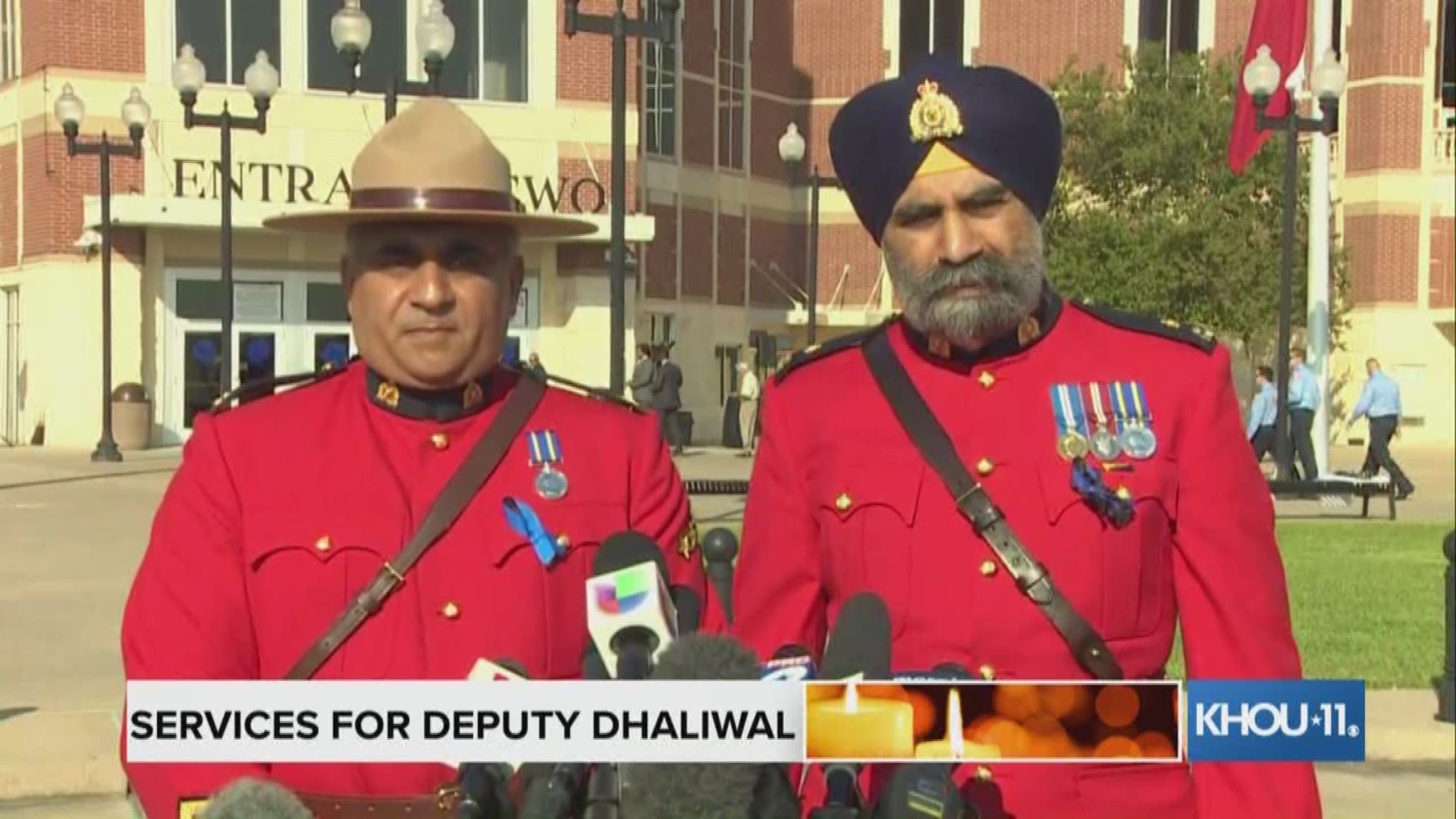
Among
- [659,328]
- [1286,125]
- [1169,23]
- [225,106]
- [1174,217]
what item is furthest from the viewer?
[659,328]

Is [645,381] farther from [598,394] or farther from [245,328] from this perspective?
[598,394]

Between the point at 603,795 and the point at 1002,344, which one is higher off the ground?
the point at 1002,344

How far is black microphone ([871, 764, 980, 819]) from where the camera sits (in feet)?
6.68

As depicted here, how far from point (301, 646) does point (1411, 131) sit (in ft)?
105

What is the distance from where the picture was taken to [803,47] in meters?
20.5

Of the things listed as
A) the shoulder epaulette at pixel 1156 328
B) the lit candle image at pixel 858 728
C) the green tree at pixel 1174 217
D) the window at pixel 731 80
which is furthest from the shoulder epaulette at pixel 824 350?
the green tree at pixel 1174 217

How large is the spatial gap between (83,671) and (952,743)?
Result: 8.17 metres

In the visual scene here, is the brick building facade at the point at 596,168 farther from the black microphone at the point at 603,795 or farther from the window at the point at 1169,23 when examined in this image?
the black microphone at the point at 603,795

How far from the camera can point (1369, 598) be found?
39.3 ft

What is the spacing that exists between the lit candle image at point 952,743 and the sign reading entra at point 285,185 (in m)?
23.8

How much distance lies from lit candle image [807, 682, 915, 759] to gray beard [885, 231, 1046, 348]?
0.77 metres

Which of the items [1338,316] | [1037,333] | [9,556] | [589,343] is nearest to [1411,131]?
[1338,316]

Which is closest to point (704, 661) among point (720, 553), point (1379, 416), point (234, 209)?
point (720, 553)

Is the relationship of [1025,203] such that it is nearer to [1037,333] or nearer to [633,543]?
[1037,333]
